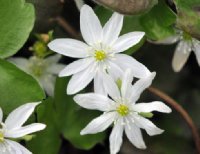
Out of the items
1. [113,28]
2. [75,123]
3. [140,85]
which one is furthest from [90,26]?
[75,123]

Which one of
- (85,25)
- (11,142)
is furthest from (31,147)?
(85,25)

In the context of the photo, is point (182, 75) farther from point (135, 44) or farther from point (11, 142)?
point (11, 142)

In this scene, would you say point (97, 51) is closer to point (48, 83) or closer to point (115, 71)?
point (115, 71)

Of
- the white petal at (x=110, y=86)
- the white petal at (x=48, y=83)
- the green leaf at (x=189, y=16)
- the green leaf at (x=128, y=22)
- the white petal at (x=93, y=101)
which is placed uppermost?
the green leaf at (x=189, y=16)

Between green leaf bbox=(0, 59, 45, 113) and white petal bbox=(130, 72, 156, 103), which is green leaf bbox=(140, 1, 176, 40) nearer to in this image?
white petal bbox=(130, 72, 156, 103)

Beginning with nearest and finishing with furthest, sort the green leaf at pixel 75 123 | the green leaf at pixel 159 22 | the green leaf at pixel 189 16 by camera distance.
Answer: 1. the green leaf at pixel 189 16
2. the green leaf at pixel 159 22
3. the green leaf at pixel 75 123

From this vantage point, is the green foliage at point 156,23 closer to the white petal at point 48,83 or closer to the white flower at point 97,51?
the white flower at point 97,51

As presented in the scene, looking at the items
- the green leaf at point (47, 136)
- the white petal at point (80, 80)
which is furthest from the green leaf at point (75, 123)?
the white petal at point (80, 80)
